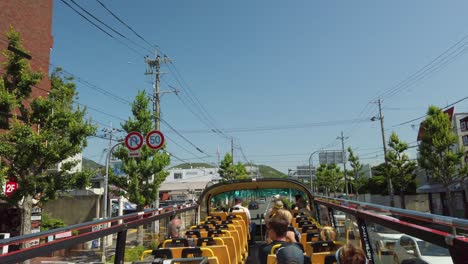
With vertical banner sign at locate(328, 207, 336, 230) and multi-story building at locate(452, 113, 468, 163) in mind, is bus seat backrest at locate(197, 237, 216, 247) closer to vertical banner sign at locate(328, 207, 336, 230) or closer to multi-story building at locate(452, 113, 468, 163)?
vertical banner sign at locate(328, 207, 336, 230)

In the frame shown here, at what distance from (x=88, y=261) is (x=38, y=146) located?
8711 millimetres

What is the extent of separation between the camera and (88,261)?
487cm

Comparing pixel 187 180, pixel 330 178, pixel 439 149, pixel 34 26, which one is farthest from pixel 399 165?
pixel 187 180

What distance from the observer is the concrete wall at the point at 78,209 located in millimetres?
26891

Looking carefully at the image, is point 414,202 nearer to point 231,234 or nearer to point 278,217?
point 231,234

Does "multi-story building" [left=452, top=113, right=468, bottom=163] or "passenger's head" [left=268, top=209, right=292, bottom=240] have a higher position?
"multi-story building" [left=452, top=113, right=468, bottom=163]

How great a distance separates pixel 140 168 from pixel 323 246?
17.5 meters

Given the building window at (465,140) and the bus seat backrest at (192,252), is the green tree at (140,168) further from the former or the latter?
the building window at (465,140)

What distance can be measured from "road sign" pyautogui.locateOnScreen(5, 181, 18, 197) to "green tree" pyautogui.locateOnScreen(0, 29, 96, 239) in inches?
6.2

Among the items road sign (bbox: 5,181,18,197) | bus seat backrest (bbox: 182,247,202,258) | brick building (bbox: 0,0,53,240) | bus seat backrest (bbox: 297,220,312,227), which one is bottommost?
bus seat backrest (bbox: 182,247,202,258)

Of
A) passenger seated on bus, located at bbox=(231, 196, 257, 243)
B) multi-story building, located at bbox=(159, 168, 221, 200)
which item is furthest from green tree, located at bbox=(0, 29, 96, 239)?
multi-story building, located at bbox=(159, 168, 221, 200)

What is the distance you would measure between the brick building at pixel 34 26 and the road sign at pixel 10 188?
5.99m

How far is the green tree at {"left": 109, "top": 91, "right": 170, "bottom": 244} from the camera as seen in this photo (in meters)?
21.4

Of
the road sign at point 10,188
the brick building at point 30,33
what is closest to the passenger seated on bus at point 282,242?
the road sign at point 10,188
